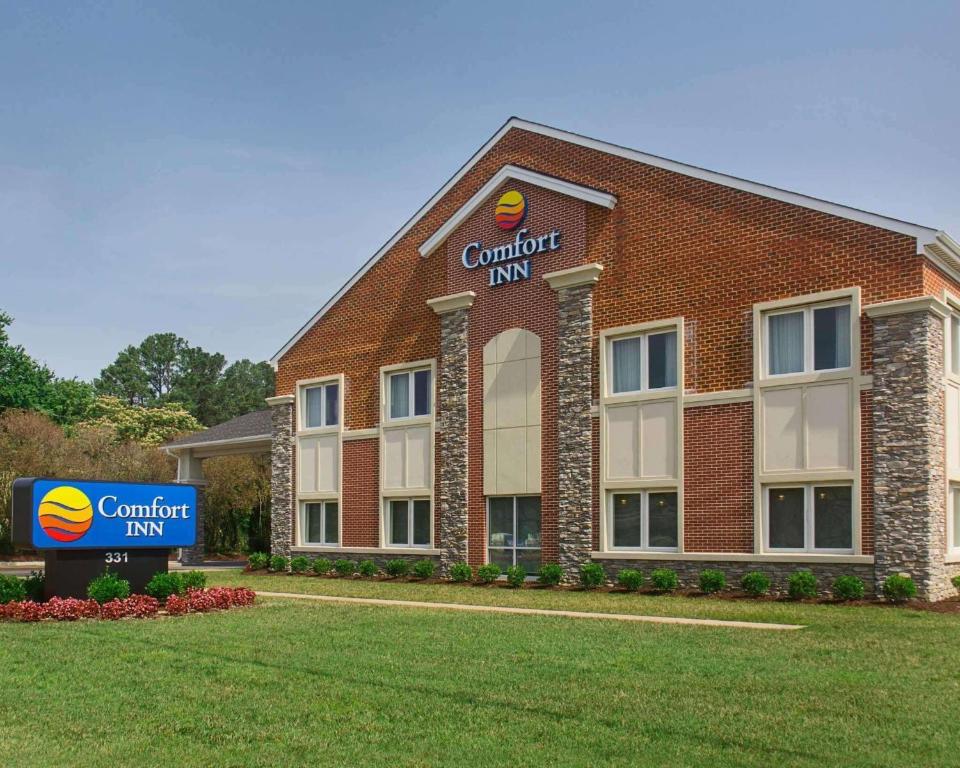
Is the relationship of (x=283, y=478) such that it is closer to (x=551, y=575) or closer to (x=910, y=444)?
(x=551, y=575)

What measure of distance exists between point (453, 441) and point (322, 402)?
6066 millimetres

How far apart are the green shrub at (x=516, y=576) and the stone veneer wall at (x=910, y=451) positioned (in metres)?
8.48

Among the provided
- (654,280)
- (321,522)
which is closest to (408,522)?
(321,522)

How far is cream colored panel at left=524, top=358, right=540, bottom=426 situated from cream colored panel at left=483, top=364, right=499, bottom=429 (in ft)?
3.65

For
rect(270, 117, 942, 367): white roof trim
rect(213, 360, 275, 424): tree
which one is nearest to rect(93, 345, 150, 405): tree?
rect(213, 360, 275, 424): tree

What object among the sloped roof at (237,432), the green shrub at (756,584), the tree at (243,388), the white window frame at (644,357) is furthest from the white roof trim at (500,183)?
the tree at (243,388)

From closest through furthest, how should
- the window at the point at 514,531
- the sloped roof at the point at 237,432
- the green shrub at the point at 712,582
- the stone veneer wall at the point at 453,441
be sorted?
the green shrub at the point at 712,582
the window at the point at 514,531
the stone veneer wall at the point at 453,441
the sloped roof at the point at 237,432

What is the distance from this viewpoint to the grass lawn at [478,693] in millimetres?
8375

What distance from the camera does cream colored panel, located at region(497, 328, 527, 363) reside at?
2639cm

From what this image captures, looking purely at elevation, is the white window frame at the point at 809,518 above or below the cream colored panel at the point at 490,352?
below

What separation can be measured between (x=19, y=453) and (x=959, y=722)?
49.7m

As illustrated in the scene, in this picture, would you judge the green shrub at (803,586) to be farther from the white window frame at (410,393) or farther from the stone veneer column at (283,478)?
the stone veneer column at (283,478)

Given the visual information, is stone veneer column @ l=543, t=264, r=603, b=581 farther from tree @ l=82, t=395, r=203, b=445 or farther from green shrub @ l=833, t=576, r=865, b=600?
tree @ l=82, t=395, r=203, b=445

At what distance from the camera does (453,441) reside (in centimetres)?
2778
